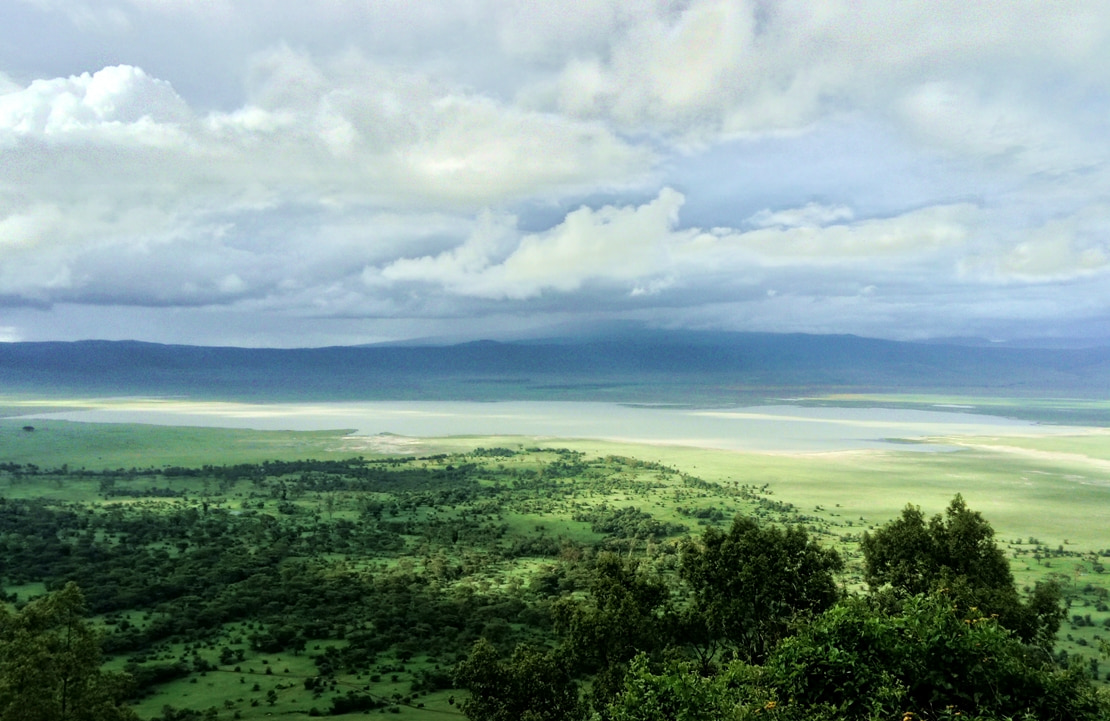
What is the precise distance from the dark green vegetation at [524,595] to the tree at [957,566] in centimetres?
8

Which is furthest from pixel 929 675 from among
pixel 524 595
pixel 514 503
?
pixel 514 503

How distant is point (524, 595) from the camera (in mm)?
61781

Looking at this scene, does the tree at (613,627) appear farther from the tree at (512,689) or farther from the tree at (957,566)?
the tree at (957,566)

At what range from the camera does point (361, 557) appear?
76062mm

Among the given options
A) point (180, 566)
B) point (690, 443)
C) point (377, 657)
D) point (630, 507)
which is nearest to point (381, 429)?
point (690, 443)

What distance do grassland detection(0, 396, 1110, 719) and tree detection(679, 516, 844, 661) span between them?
16.1 meters

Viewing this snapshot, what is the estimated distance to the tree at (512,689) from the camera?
23.4m

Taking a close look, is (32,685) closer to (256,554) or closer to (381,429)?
(256,554)

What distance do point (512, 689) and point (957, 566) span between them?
17.1m

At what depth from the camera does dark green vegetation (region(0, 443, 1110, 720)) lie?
50.7ft

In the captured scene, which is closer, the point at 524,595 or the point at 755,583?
the point at 755,583

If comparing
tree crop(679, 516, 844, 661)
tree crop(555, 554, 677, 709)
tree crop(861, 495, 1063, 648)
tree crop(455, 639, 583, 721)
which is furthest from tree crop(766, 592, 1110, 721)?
tree crop(861, 495, 1063, 648)

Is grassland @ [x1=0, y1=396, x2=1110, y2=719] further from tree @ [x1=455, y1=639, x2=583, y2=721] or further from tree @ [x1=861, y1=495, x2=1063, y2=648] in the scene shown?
tree @ [x1=455, y1=639, x2=583, y2=721]

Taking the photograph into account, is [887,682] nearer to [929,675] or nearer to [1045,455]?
[929,675]
